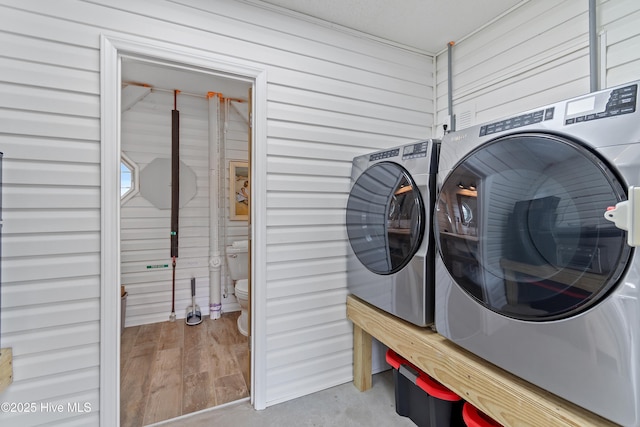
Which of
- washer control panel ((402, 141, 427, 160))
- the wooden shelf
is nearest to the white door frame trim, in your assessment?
washer control panel ((402, 141, 427, 160))

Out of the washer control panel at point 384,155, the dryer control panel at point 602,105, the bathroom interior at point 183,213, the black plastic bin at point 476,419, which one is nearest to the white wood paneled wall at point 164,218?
the bathroom interior at point 183,213

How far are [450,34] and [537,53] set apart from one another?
24.1 inches

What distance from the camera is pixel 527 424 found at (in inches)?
35.6

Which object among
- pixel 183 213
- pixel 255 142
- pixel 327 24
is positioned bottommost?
pixel 183 213

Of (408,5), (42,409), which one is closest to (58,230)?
(42,409)

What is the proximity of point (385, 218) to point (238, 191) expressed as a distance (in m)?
2.33

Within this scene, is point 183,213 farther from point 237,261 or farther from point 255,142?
point 255,142

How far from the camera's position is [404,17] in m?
1.87

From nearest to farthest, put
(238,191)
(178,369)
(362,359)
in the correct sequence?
(362,359) < (178,369) < (238,191)

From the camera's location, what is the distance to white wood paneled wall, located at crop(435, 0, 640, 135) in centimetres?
137

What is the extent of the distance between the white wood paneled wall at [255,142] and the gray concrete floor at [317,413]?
0.10m

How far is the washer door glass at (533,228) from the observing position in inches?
30.4

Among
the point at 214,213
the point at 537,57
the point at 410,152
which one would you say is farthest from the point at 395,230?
the point at 214,213

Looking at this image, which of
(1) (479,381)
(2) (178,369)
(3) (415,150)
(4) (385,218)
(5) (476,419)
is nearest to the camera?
(1) (479,381)
